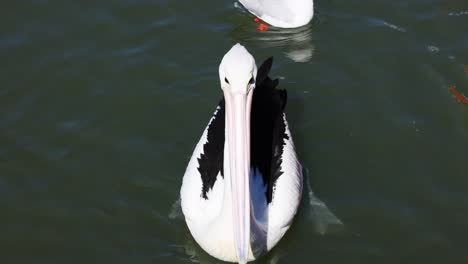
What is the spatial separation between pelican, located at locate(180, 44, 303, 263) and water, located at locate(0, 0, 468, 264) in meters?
0.34

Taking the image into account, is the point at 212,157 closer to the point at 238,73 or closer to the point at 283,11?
the point at 238,73

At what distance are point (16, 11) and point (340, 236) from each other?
16.5 feet

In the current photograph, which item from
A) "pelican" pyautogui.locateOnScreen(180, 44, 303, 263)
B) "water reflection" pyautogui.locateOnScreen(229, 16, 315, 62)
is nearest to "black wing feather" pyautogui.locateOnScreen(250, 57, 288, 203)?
"pelican" pyautogui.locateOnScreen(180, 44, 303, 263)

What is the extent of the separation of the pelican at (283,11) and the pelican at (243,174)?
1.69m

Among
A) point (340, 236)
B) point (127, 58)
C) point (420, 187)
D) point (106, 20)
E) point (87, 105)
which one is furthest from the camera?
point (106, 20)

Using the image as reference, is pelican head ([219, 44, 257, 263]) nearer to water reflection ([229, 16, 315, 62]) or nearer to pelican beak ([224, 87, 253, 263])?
pelican beak ([224, 87, 253, 263])

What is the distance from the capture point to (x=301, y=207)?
6355 mm

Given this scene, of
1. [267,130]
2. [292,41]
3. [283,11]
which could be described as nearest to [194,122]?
[267,130]

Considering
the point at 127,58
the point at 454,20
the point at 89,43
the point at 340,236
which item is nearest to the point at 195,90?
the point at 127,58

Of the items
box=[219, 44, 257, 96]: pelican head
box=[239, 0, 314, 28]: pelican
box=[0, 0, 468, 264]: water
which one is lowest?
box=[0, 0, 468, 264]: water

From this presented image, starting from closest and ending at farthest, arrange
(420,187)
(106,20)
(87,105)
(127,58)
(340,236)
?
(340,236), (420,187), (87,105), (127,58), (106,20)

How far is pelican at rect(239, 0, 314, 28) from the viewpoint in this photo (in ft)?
27.2

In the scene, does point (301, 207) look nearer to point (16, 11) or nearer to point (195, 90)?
point (195, 90)

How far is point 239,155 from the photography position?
4.88m
